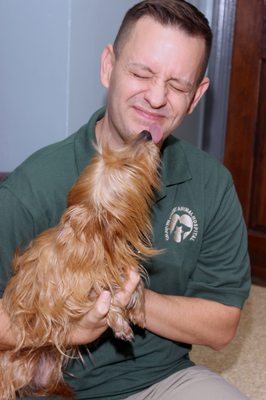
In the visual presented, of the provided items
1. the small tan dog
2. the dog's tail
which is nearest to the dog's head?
the small tan dog

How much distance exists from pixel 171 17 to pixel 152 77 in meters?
0.15

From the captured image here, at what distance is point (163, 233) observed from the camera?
5.21 feet

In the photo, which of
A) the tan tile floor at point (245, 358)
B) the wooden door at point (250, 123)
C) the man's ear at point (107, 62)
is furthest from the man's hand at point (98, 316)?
the wooden door at point (250, 123)

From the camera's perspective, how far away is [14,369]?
1.57 metres

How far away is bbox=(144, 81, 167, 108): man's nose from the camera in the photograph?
5.04 ft

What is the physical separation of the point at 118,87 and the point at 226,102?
2104 millimetres

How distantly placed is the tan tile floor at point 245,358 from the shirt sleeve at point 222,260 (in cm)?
76

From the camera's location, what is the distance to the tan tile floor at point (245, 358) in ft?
7.84

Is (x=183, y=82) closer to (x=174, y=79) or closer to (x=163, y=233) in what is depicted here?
(x=174, y=79)

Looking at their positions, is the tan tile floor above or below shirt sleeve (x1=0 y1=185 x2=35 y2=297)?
below

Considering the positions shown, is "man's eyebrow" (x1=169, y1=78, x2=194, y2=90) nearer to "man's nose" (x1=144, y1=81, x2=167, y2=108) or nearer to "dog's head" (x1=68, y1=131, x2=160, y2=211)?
"man's nose" (x1=144, y1=81, x2=167, y2=108)

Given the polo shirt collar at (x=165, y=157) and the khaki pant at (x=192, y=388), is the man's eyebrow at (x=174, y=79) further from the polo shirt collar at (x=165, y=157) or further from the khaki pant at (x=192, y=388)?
the khaki pant at (x=192, y=388)

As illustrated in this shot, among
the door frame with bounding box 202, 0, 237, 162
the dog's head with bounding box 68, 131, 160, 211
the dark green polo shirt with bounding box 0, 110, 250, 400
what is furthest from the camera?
the door frame with bounding box 202, 0, 237, 162

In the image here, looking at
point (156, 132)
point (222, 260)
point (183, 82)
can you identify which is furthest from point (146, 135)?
point (222, 260)
